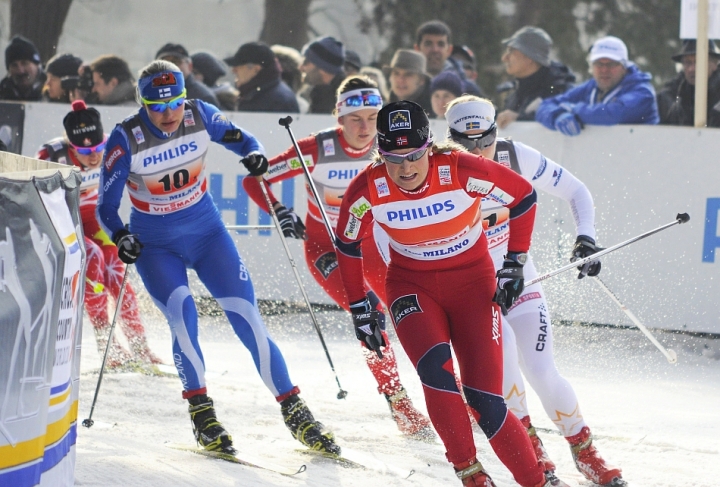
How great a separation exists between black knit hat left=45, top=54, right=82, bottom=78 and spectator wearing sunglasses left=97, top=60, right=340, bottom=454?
555cm

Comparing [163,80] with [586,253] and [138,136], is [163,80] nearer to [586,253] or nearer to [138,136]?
[138,136]

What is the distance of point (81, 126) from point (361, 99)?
2.57 metres

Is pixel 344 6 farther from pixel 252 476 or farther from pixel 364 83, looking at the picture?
pixel 252 476

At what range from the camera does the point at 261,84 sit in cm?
1011

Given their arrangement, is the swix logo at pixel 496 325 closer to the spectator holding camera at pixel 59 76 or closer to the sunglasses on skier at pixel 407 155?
→ the sunglasses on skier at pixel 407 155

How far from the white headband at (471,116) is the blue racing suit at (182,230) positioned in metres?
1.45

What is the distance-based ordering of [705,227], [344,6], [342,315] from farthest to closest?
1. [344,6]
2. [342,315]
3. [705,227]

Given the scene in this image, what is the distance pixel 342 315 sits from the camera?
9.76 metres

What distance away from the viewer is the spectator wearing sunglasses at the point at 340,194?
20.7 feet

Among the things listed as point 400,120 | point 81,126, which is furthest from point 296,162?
point 400,120

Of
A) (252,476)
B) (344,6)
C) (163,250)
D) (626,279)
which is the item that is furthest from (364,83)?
(344,6)

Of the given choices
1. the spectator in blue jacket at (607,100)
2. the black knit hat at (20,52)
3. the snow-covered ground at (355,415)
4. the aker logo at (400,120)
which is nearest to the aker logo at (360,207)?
the aker logo at (400,120)

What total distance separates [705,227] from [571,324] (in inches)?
51.0

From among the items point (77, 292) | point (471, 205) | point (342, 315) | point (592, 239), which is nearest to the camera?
point (77, 292)
